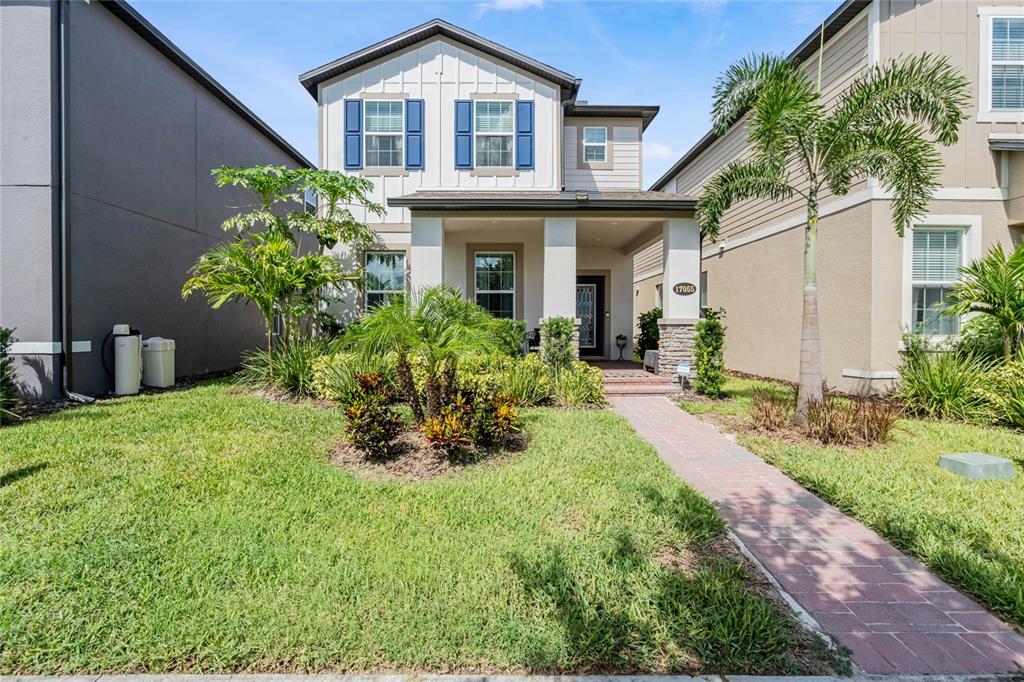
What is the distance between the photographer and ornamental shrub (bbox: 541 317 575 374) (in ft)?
29.4

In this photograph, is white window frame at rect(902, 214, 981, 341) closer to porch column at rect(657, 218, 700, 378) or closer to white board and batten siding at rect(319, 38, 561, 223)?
porch column at rect(657, 218, 700, 378)

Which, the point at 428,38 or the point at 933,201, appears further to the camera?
the point at 428,38

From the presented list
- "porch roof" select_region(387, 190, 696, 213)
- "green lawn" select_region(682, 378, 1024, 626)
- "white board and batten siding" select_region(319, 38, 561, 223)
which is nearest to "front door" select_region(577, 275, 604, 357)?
"white board and batten siding" select_region(319, 38, 561, 223)

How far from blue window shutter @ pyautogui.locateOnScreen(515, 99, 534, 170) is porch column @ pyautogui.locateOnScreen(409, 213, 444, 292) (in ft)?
9.23

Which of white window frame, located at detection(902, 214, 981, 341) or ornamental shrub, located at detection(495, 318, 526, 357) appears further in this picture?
ornamental shrub, located at detection(495, 318, 526, 357)

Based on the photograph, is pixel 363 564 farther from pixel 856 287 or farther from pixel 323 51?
pixel 323 51

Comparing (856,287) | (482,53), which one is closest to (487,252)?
(482,53)

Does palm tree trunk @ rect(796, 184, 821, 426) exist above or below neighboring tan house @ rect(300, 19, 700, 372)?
below

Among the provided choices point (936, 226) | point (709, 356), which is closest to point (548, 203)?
point (709, 356)

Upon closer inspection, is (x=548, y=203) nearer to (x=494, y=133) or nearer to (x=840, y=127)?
(x=494, y=133)

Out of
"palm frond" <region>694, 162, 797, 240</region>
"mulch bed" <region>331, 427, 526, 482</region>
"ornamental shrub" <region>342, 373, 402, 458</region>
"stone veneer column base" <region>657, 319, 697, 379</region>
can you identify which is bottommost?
"mulch bed" <region>331, 427, 526, 482</region>

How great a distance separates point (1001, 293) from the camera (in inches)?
277

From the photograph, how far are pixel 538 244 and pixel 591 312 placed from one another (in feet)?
9.90

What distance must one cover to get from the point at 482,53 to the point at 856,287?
382 inches
